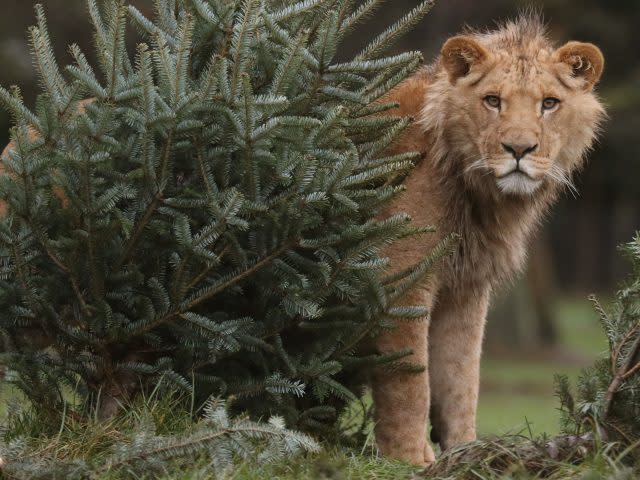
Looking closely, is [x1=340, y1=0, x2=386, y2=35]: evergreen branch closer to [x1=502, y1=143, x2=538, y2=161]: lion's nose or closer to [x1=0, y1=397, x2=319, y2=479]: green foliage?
[x1=502, y1=143, x2=538, y2=161]: lion's nose

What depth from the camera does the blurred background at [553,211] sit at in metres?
17.0

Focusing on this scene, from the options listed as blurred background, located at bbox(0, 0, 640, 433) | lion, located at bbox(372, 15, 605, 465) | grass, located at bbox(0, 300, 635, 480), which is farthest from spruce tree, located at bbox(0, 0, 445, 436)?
blurred background, located at bbox(0, 0, 640, 433)

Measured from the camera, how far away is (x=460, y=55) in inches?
227

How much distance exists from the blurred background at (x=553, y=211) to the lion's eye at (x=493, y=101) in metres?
2.99

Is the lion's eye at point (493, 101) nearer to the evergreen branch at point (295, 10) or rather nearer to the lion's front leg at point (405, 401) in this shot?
the lion's front leg at point (405, 401)

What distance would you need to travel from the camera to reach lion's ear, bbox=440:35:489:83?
5688 mm

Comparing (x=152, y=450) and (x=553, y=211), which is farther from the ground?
(x=553, y=211)

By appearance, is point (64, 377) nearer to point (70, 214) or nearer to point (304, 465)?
point (70, 214)

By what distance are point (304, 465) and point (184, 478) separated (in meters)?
0.52

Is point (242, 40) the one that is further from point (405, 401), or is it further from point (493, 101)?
point (405, 401)

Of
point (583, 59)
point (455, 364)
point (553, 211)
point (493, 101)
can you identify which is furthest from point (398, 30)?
point (553, 211)

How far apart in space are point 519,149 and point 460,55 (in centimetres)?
68

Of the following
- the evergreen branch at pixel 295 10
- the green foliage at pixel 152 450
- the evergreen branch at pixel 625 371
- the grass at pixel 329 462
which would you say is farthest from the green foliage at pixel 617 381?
the evergreen branch at pixel 295 10

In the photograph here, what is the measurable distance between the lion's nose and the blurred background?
10.5 ft
